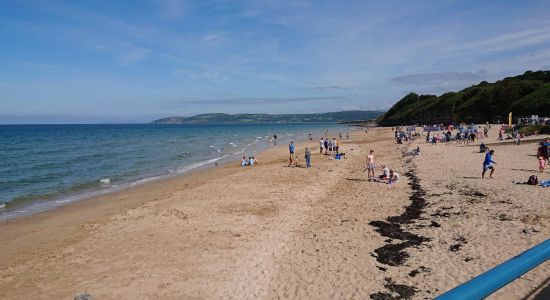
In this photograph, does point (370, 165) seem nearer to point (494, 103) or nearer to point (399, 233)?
point (399, 233)

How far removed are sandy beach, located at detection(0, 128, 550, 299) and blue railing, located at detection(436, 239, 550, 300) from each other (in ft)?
10.8

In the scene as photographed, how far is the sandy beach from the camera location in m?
7.57

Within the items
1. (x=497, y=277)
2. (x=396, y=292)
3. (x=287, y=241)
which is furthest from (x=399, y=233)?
(x=497, y=277)

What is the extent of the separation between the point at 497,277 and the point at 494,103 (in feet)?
260

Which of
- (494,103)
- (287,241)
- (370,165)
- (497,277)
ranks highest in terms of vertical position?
(494,103)

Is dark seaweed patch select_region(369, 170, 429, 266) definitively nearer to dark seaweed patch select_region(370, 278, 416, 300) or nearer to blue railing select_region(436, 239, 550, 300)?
dark seaweed patch select_region(370, 278, 416, 300)

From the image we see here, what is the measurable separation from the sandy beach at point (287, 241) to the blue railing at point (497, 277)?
3.29 metres

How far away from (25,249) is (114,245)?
2.71 meters

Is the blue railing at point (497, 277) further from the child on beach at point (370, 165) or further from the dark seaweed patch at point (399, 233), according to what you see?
the child on beach at point (370, 165)

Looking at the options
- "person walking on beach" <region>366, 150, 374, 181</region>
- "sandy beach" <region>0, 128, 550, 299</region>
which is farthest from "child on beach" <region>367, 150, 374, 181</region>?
"sandy beach" <region>0, 128, 550, 299</region>

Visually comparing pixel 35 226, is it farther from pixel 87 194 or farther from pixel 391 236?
pixel 391 236

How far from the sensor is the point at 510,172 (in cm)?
1692

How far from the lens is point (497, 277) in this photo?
1719 millimetres

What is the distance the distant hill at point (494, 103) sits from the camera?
5873 cm
